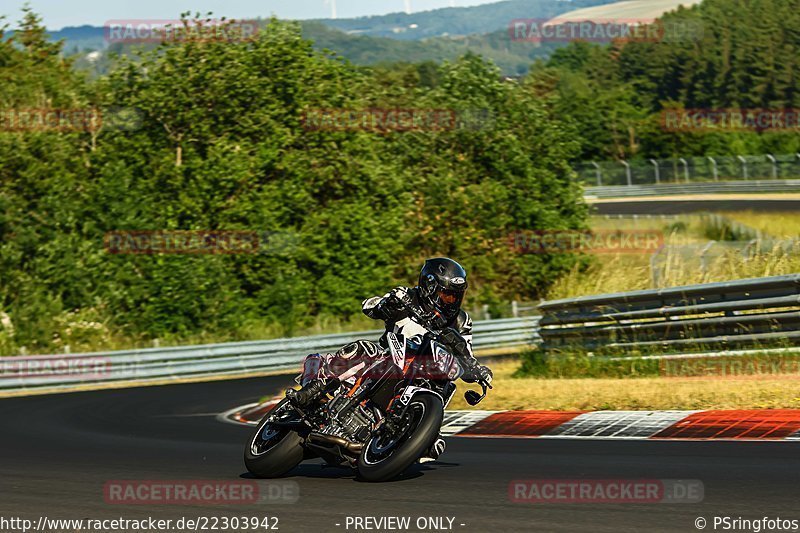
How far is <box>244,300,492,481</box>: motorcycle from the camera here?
7.85 m

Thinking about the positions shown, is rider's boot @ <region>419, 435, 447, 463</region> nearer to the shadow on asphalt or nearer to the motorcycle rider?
the motorcycle rider

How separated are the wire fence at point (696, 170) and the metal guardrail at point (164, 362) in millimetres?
34660

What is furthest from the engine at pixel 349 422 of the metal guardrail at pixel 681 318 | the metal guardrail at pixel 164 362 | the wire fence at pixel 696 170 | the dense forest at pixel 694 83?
the dense forest at pixel 694 83

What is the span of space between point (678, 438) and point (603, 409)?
79.1 inches

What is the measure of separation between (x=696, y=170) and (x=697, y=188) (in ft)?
9.10

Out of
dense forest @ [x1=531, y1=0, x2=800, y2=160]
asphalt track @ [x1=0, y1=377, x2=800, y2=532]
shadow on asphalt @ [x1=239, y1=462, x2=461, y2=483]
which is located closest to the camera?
asphalt track @ [x1=0, y1=377, x2=800, y2=532]

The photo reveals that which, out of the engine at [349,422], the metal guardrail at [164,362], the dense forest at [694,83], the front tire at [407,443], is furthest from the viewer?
the dense forest at [694,83]

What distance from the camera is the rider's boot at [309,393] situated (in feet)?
27.3

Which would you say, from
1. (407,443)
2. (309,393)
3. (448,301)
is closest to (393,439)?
(407,443)

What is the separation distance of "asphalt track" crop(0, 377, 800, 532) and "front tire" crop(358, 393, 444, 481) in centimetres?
13

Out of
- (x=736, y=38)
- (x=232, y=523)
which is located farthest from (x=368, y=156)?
(x=736, y=38)

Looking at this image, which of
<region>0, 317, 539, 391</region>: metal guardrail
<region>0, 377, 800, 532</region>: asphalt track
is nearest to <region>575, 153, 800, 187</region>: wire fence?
<region>0, 317, 539, 391</region>: metal guardrail

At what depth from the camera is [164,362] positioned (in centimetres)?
2872

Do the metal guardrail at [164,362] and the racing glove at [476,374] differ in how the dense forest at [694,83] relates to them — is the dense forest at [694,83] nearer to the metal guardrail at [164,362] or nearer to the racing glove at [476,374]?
the metal guardrail at [164,362]
